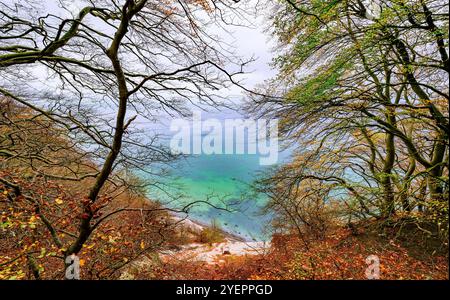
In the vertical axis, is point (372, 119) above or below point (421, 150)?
above

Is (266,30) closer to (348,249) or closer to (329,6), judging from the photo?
(329,6)

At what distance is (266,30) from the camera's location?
6.37m

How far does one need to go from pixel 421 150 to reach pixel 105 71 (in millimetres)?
6456

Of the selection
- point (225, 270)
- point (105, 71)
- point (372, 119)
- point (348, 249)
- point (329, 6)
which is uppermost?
point (329, 6)

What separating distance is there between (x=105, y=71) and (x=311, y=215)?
5715 mm
